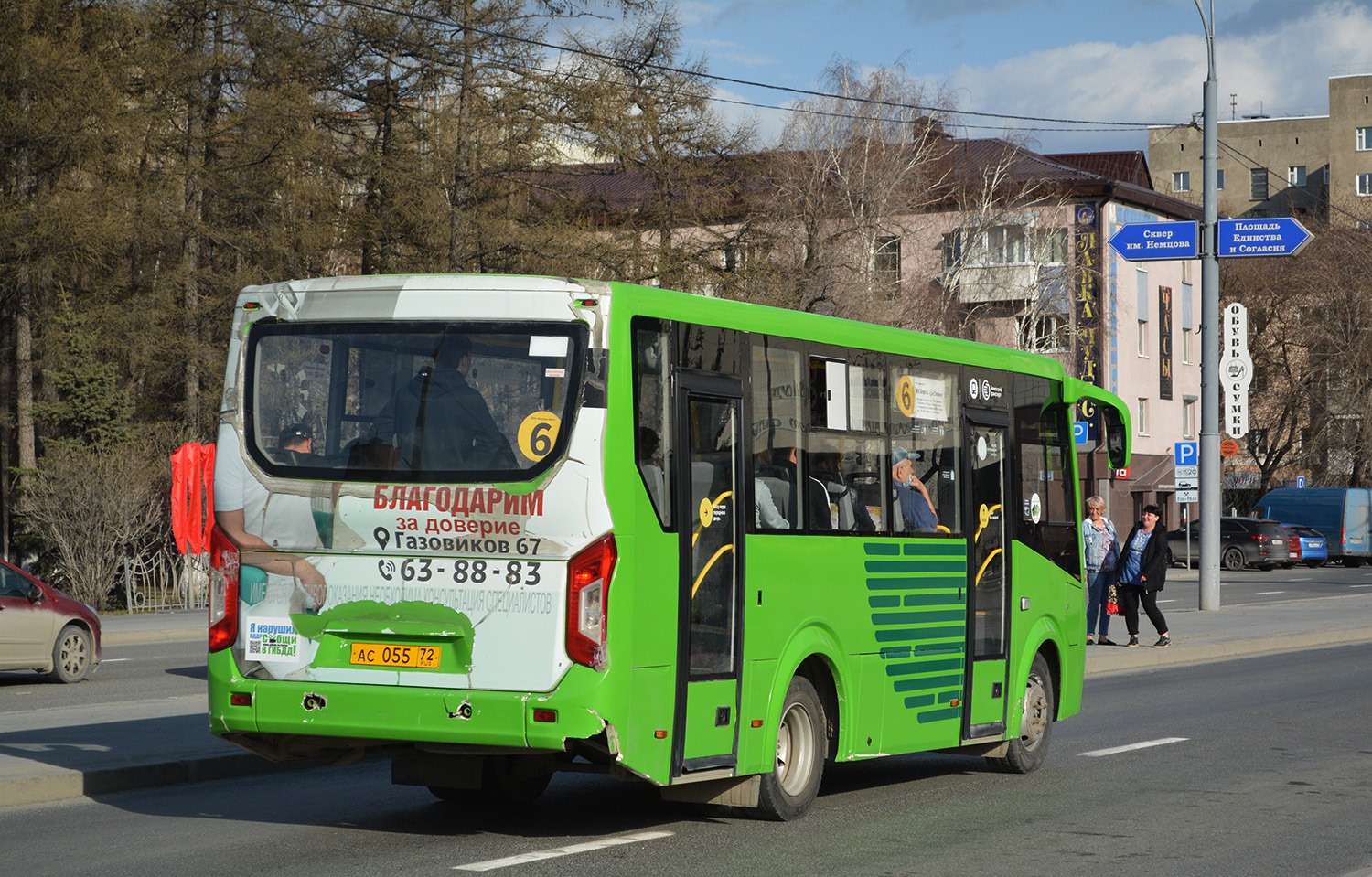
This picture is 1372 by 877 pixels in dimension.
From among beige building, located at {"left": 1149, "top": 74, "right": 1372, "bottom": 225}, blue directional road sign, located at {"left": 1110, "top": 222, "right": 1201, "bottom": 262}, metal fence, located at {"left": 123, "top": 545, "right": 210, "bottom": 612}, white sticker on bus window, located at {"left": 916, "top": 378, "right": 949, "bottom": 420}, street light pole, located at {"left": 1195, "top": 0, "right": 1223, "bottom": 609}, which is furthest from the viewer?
beige building, located at {"left": 1149, "top": 74, "right": 1372, "bottom": 225}

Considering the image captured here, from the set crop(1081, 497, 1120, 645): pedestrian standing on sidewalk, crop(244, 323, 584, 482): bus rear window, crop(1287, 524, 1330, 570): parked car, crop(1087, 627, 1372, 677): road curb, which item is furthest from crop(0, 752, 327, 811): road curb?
crop(1287, 524, 1330, 570): parked car

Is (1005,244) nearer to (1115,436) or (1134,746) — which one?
(1115,436)

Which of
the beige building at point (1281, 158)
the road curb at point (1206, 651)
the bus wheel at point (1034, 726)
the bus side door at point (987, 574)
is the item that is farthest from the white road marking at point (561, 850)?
the beige building at point (1281, 158)

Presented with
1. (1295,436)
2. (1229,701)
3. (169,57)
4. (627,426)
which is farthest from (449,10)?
(1295,436)

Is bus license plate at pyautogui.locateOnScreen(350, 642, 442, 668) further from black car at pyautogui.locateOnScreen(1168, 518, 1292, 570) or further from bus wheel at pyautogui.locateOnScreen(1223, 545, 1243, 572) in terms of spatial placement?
bus wheel at pyautogui.locateOnScreen(1223, 545, 1243, 572)

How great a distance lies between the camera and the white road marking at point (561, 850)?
7.75m

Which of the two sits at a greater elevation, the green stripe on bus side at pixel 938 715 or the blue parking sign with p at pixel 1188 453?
the blue parking sign with p at pixel 1188 453

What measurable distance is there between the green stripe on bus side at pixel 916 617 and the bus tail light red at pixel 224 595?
12.1 ft

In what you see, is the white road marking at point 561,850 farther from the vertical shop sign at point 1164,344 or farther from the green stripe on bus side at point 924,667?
the vertical shop sign at point 1164,344

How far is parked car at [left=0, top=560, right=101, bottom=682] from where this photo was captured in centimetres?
1720

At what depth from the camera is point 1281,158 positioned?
109 m

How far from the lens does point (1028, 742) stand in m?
11.8

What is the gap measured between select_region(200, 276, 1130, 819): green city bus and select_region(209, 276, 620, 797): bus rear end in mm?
13

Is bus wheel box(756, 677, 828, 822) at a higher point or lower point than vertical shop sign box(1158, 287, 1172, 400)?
lower
